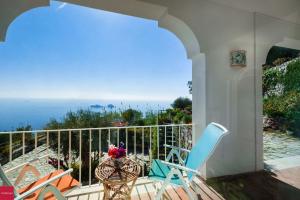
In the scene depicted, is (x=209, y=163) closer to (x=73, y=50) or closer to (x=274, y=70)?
(x=274, y=70)

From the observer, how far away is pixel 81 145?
11.0 feet

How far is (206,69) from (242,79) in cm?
72

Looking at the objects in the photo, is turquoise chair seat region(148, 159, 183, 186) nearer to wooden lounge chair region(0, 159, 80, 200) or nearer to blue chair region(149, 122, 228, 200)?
blue chair region(149, 122, 228, 200)

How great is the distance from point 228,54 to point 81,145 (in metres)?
2.97

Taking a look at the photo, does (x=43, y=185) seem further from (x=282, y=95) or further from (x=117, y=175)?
(x=282, y=95)

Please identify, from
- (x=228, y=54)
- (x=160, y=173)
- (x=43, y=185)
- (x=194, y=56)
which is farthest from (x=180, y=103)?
(x=43, y=185)

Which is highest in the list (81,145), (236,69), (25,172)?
(236,69)

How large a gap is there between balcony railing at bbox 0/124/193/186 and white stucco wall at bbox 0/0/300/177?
619 millimetres

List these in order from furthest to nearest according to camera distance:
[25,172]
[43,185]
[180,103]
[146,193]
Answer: [180,103]
[146,193]
[25,172]
[43,185]

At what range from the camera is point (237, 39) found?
304 centimetres

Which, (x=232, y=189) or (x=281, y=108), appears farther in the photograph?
(x=281, y=108)

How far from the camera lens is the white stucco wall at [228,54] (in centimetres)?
280

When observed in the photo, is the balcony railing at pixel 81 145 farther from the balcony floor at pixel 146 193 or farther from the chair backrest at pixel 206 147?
the chair backrest at pixel 206 147

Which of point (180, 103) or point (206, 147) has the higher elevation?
point (180, 103)
